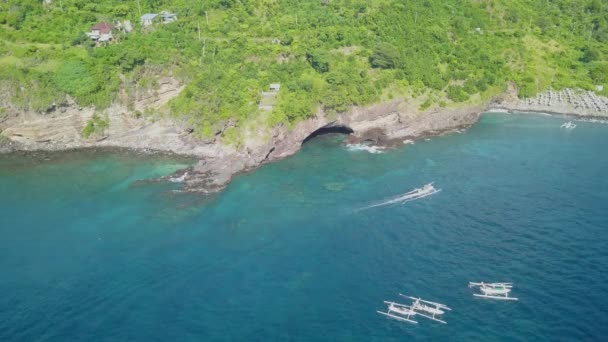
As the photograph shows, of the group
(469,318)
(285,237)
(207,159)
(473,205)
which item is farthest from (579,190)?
(207,159)

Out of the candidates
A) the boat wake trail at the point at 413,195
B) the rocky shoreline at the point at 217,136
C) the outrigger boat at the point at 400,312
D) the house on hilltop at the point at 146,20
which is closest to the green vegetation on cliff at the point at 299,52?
the house on hilltop at the point at 146,20

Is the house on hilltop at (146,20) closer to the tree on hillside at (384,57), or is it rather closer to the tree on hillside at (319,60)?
the tree on hillside at (319,60)

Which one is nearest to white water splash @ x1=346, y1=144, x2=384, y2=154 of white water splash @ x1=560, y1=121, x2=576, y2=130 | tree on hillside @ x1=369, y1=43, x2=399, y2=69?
tree on hillside @ x1=369, y1=43, x2=399, y2=69

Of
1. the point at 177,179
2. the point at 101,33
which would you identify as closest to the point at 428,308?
the point at 177,179

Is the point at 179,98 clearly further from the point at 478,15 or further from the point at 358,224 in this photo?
the point at 478,15

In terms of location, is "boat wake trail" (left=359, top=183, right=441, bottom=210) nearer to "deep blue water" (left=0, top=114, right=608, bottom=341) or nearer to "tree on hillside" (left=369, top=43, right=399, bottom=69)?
"deep blue water" (left=0, top=114, right=608, bottom=341)

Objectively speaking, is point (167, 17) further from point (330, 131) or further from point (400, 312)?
point (400, 312)
